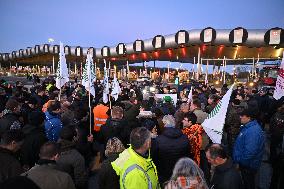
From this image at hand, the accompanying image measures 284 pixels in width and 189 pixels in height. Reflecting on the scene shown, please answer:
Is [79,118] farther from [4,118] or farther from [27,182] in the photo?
[27,182]

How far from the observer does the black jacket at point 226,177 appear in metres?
3.69

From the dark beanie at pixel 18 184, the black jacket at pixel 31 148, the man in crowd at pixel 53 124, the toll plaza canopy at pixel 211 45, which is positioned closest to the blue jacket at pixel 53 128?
the man in crowd at pixel 53 124

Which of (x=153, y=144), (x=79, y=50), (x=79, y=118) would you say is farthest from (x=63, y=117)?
(x=79, y=50)

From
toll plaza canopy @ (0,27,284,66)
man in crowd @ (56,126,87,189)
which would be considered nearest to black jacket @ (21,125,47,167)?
man in crowd @ (56,126,87,189)

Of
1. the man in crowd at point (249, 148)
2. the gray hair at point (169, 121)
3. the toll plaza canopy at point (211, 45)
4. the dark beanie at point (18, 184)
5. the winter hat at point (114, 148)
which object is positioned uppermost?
the toll plaza canopy at point (211, 45)

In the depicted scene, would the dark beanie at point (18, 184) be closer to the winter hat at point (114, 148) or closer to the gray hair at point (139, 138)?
the gray hair at point (139, 138)

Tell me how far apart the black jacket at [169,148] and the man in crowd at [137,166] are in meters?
1.47

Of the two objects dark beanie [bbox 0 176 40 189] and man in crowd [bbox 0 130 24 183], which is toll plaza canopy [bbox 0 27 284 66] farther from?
dark beanie [bbox 0 176 40 189]

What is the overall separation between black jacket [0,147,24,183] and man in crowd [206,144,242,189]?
8.35ft

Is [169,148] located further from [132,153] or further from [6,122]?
[6,122]

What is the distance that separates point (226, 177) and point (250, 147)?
5.83ft

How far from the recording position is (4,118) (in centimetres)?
621

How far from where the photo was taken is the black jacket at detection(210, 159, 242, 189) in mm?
3689

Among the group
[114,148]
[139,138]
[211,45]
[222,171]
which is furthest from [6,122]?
[211,45]
